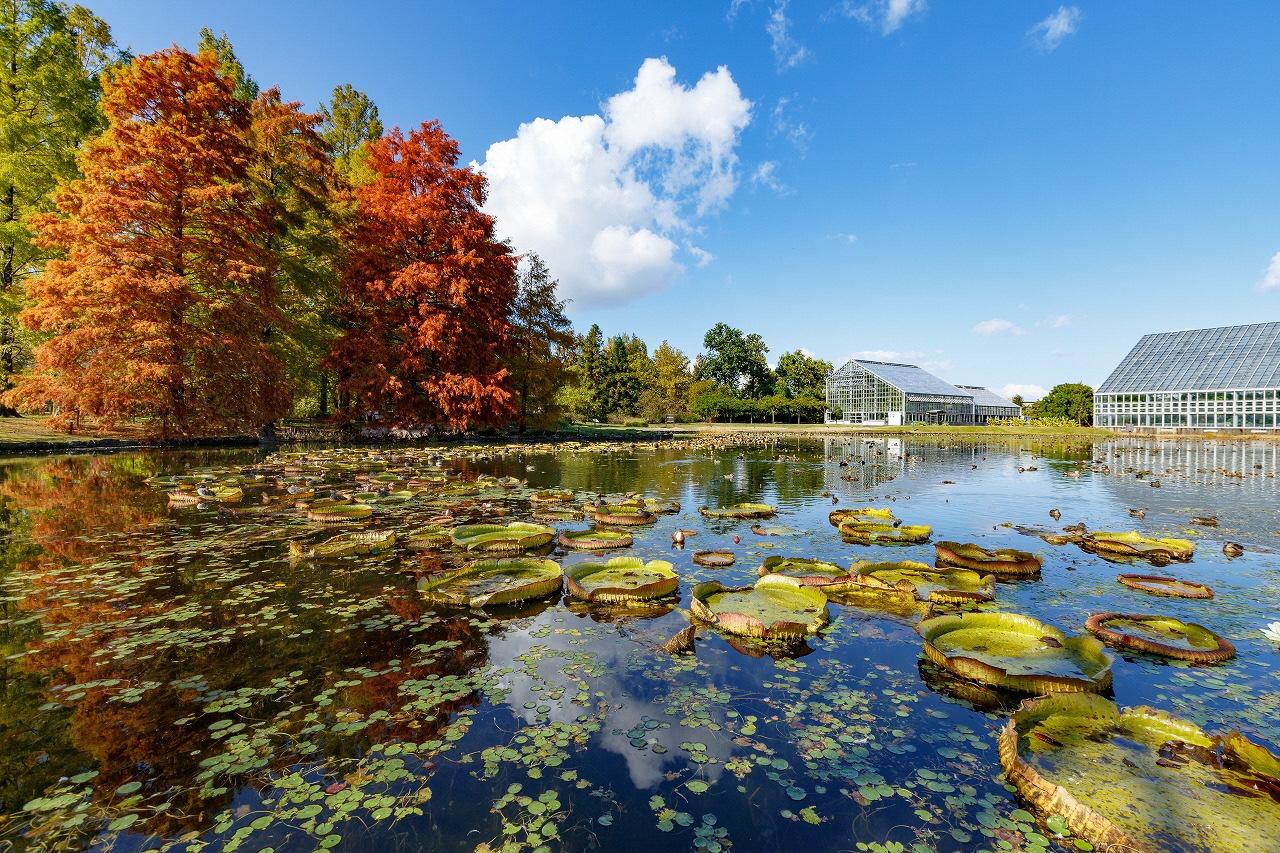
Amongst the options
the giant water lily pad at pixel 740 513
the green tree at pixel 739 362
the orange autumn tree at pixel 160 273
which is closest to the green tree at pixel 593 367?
the green tree at pixel 739 362

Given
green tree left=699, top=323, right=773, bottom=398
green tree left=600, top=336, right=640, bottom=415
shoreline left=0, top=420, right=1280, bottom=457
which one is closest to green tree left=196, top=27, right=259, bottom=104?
shoreline left=0, top=420, right=1280, bottom=457

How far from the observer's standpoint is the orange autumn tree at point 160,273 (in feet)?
60.1

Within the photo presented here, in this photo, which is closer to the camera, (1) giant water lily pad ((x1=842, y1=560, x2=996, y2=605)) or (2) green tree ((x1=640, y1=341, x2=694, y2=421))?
(1) giant water lily pad ((x1=842, y1=560, x2=996, y2=605))

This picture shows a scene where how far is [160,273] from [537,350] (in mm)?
20439

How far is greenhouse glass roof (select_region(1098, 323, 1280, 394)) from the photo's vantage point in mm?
47438

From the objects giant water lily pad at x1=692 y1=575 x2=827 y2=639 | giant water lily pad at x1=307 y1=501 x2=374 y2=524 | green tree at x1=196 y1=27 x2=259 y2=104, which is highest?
green tree at x1=196 y1=27 x2=259 y2=104

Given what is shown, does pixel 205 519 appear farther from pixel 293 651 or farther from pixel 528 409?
pixel 528 409

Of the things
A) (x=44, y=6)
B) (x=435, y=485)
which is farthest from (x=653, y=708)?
(x=44, y=6)

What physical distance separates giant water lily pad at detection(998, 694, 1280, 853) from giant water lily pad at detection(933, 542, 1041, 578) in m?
3.88

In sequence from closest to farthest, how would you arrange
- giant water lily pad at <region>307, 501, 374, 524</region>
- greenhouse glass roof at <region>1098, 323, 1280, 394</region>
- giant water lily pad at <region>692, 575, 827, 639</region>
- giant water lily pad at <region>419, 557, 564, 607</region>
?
1. giant water lily pad at <region>692, 575, 827, 639</region>
2. giant water lily pad at <region>419, 557, 564, 607</region>
3. giant water lily pad at <region>307, 501, 374, 524</region>
4. greenhouse glass roof at <region>1098, 323, 1280, 394</region>

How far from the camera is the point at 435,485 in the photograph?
13.9 m

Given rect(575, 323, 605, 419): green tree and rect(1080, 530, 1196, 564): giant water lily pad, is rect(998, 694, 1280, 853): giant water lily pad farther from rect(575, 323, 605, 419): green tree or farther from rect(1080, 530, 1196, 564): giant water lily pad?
rect(575, 323, 605, 419): green tree

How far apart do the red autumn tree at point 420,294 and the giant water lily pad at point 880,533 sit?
2253 centimetres

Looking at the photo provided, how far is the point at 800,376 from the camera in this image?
76375 millimetres
